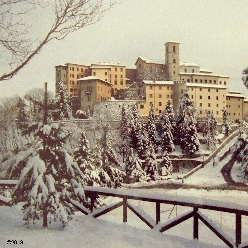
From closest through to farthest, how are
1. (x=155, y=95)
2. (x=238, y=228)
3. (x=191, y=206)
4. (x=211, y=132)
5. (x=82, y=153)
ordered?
(x=238, y=228) < (x=191, y=206) < (x=82, y=153) < (x=211, y=132) < (x=155, y=95)

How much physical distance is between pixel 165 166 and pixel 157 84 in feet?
22.0

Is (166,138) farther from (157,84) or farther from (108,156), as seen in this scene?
(157,84)

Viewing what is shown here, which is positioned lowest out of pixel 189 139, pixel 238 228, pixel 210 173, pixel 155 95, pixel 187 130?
pixel 210 173

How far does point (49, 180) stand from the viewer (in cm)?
317

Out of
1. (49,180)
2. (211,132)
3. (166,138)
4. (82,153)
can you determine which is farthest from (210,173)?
(49,180)

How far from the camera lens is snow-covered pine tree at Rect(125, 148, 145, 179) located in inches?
→ 348

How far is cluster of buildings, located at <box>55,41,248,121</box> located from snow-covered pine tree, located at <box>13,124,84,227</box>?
7.63ft

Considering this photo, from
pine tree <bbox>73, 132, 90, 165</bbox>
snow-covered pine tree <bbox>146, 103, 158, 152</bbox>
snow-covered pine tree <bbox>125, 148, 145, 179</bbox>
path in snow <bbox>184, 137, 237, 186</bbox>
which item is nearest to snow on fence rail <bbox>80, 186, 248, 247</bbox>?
pine tree <bbox>73, 132, 90, 165</bbox>

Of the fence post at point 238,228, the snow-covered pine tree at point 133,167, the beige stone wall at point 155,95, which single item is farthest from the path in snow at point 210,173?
the fence post at point 238,228

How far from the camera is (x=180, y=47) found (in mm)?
5090

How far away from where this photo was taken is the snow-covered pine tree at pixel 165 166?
9567 millimetres

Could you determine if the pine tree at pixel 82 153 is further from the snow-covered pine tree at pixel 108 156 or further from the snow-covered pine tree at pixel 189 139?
the snow-covered pine tree at pixel 189 139

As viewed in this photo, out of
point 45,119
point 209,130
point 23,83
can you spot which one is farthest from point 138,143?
point 45,119

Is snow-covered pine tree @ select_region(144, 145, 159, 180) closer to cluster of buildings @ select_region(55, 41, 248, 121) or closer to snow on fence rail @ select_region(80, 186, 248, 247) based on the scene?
cluster of buildings @ select_region(55, 41, 248, 121)
